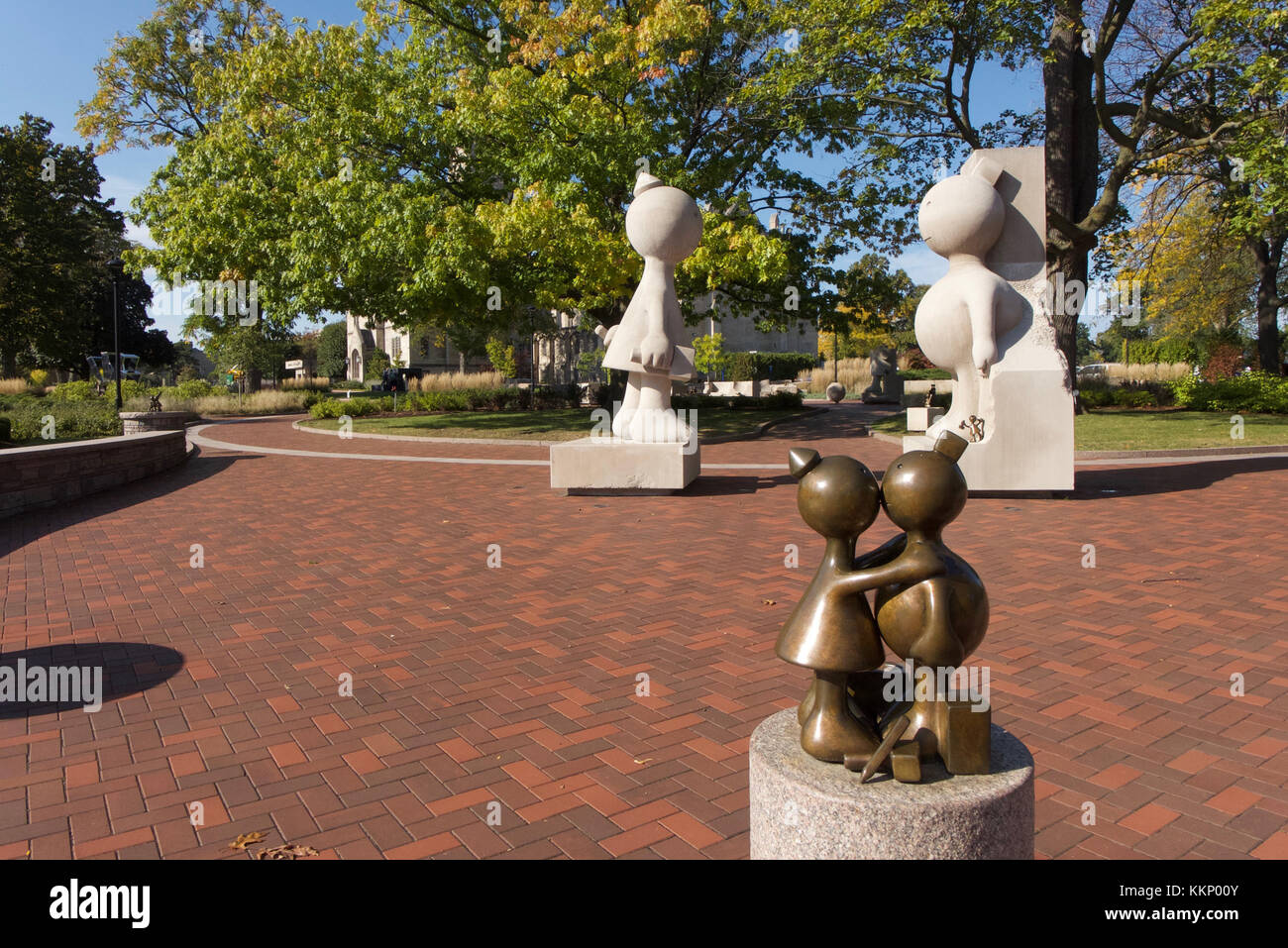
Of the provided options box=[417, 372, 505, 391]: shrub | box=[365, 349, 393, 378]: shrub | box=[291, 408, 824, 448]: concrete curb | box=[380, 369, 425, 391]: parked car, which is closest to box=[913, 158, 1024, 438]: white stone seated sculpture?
box=[291, 408, 824, 448]: concrete curb

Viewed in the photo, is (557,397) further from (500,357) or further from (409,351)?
(409,351)

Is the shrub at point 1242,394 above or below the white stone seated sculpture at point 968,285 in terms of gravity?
below

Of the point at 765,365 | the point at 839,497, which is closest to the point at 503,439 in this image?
the point at 839,497

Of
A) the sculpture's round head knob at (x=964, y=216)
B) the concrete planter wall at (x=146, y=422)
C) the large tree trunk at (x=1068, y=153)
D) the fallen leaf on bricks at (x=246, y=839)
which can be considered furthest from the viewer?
the large tree trunk at (x=1068, y=153)

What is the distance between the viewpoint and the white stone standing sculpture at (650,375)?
10672mm

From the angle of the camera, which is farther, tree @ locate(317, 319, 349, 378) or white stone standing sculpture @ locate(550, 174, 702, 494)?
tree @ locate(317, 319, 349, 378)

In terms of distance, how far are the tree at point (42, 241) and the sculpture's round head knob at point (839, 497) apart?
128 ft

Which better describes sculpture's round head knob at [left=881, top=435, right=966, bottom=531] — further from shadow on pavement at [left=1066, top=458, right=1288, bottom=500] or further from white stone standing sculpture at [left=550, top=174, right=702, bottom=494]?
shadow on pavement at [left=1066, top=458, right=1288, bottom=500]

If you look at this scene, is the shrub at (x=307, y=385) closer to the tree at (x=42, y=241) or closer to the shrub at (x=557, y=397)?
the tree at (x=42, y=241)

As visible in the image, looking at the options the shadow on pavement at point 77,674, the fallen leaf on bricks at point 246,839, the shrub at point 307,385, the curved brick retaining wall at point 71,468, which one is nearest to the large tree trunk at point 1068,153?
the curved brick retaining wall at point 71,468

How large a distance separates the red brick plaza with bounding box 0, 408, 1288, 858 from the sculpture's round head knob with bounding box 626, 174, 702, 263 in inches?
154

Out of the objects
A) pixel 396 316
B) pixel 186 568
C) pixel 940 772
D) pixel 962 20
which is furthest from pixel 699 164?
pixel 940 772

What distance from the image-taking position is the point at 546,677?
4.43m

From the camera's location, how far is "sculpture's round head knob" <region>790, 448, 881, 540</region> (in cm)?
210
